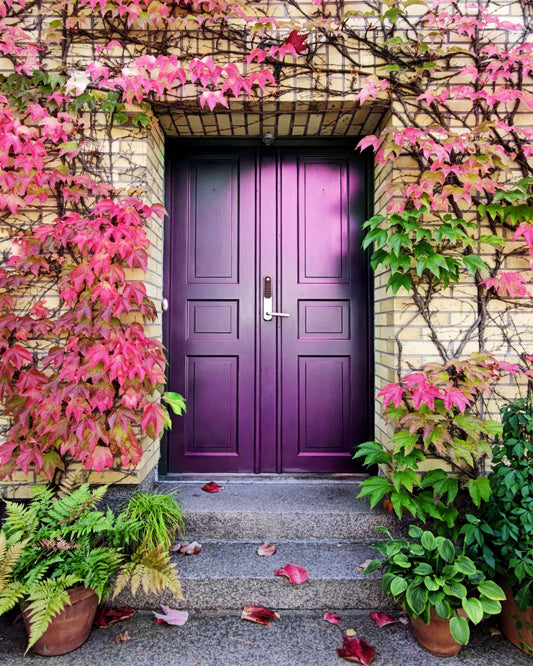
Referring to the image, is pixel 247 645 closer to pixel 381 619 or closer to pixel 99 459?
pixel 381 619

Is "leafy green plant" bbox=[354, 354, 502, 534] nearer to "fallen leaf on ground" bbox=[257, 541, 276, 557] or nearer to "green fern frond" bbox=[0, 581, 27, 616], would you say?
"fallen leaf on ground" bbox=[257, 541, 276, 557]

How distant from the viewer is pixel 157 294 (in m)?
2.55

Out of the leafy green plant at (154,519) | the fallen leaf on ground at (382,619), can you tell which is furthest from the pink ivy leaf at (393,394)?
the leafy green plant at (154,519)

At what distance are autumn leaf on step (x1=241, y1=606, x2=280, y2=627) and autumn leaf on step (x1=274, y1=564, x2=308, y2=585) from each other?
0.50 ft

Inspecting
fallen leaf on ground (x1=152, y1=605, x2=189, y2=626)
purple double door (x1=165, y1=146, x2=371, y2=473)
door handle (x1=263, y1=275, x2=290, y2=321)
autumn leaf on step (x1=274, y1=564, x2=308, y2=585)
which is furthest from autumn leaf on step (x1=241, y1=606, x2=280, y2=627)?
door handle (x1=263, y1=275, x2=290, y2=321)

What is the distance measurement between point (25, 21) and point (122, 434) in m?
2.24

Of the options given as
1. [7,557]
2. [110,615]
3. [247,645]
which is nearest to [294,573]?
[247,645]

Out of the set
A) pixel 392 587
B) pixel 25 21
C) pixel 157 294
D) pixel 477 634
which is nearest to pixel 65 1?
pixel 25 21

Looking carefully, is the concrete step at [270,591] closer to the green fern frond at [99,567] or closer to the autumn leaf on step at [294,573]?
the autumn leaf on step at [294,573]

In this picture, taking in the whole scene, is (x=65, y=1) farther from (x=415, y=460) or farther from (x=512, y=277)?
(x=415, y=460)

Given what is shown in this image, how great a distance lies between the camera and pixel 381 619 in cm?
183

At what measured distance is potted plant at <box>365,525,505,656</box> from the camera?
158cm

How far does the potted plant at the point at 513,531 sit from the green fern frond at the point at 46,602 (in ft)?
5.34

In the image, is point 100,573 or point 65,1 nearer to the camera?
point 100,573
